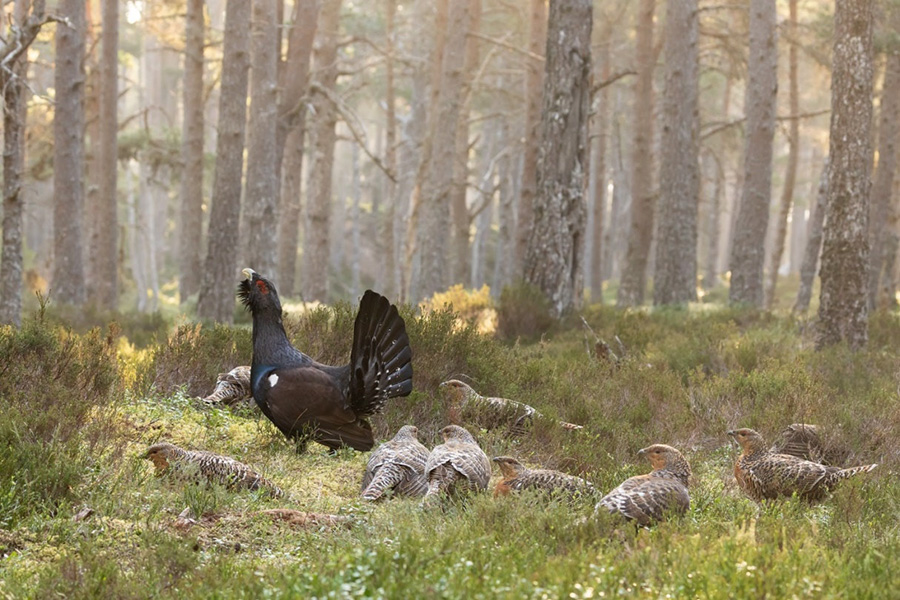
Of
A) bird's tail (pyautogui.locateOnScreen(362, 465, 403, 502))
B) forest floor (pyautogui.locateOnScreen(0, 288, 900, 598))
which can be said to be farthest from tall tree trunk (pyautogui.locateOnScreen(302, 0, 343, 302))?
bird's tail (pyautogui.locateOnScreen(362, 465, 403, 502))

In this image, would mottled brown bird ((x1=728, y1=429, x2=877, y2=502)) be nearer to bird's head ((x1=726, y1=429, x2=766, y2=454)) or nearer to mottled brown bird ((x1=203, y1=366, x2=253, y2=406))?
bird's head ((x1=726, y1=429, x2=766, y2=454))

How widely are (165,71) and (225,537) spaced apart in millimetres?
40175

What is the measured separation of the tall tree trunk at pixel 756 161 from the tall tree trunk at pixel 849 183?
650 centimetres

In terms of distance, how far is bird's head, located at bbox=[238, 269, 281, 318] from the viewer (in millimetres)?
6547

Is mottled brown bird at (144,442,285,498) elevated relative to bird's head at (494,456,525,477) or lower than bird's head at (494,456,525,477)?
lower

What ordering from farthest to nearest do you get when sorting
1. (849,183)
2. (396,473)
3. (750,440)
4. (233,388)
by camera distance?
(849,183), (233,388), (750,440), (396,473)

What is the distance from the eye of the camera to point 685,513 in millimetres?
5117

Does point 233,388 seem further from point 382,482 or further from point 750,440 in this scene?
point 750,440

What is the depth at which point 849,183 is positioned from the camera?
1060 cm

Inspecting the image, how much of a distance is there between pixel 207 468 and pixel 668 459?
2778 mm

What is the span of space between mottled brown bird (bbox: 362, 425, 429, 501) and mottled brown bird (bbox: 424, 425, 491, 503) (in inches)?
6.0

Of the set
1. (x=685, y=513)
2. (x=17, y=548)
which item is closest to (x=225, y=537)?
(x=17, y=548)

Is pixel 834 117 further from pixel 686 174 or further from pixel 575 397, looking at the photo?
pixel 686 174

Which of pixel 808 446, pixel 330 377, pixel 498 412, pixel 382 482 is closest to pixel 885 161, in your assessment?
pixel 808 446
